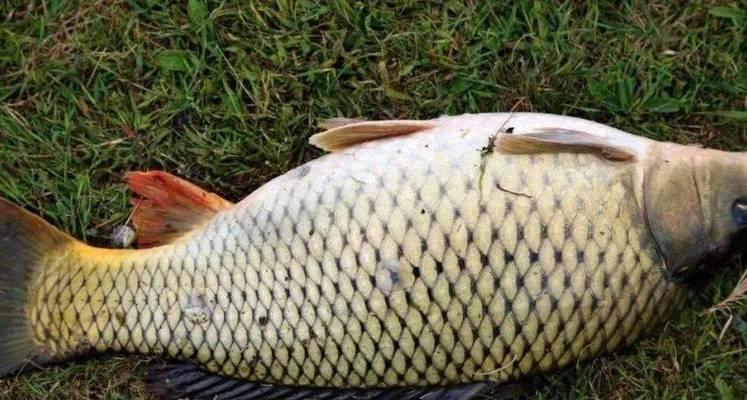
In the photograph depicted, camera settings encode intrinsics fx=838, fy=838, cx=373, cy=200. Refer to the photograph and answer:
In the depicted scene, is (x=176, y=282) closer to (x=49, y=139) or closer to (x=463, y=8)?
(x=49, y=139)

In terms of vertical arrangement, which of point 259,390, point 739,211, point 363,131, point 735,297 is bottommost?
point 735,297

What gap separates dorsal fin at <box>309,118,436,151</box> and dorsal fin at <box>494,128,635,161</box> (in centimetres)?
22

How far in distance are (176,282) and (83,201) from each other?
552 mm

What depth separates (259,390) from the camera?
2.24 metres

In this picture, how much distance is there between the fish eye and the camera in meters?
2.04

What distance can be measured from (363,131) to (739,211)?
3.10 feet

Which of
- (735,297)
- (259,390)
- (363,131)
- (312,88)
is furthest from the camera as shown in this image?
(312,88)

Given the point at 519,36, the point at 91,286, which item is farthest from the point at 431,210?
the point at 91,286

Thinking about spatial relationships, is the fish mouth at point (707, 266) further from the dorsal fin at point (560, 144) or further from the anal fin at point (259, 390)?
the anal fin at point (259, 390)

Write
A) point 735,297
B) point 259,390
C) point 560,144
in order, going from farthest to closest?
point 735,297 → point 259,390 → point 560,144

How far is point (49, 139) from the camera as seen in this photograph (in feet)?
8.30

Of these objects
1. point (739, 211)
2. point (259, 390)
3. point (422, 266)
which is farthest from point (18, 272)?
point (739, 211)

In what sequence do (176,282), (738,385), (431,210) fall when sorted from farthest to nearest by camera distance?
(738,385)
(176,282)
(431,210)

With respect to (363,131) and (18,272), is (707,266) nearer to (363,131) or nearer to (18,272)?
(363,131)
